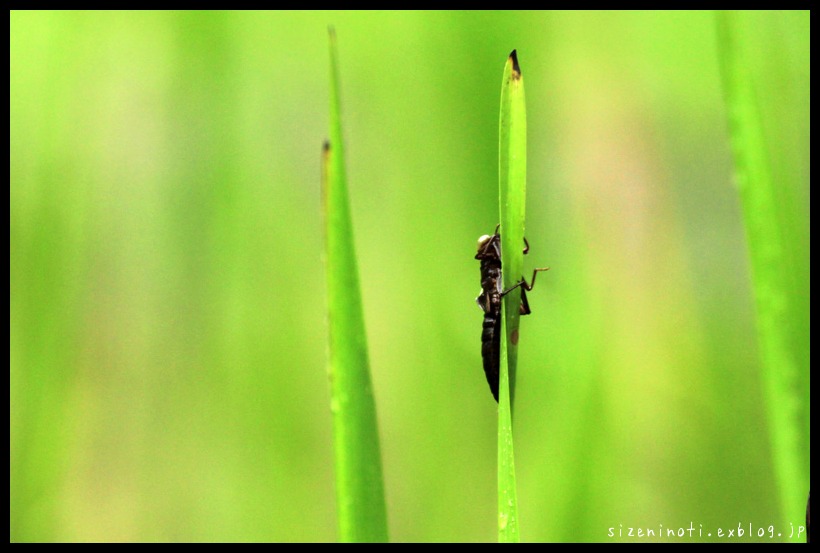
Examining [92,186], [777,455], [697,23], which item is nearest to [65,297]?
[92,186]

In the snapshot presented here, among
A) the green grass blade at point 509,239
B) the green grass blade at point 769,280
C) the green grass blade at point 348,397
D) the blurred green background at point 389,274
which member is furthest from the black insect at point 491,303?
the green grass blade at point 348,397

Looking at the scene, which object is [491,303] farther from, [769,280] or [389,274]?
[389,274]

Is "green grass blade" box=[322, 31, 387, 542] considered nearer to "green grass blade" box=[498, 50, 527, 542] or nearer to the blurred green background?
"green grass blade" box=[498, 50, 527, 542]

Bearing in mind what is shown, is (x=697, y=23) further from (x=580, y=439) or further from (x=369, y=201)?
(x=580, y=439)

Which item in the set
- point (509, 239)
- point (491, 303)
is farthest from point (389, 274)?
point (509, 239)

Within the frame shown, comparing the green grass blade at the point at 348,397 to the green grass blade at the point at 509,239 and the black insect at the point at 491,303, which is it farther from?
the black insect at the point at 491,303

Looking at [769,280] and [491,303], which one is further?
[491,303]

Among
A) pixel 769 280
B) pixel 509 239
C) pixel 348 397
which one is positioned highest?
pixel 509 239
